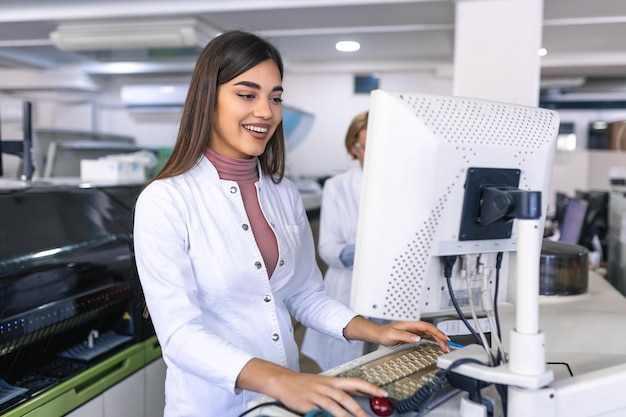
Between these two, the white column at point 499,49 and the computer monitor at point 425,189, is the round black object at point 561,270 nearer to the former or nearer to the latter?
the computer monitor at point 425,189

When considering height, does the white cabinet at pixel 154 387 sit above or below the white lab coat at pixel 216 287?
below

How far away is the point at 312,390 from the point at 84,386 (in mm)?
1099

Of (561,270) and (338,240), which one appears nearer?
(561,270)

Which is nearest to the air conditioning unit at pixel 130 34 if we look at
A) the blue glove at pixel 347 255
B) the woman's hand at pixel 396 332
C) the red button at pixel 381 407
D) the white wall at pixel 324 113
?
the blue glove at pixel 347 255

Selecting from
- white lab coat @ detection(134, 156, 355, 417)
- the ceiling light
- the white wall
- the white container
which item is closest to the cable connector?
white lab coat @ detection(134, 156, 355, 417)

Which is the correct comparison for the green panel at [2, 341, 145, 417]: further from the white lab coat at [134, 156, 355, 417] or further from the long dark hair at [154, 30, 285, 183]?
the long dark hair at [154, 30, 285, 183]

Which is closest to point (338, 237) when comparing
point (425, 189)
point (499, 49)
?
point (499, 49)

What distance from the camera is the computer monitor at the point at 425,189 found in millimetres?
→ 918

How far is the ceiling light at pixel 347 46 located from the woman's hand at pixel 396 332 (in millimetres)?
3386

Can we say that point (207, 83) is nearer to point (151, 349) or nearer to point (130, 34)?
point (151, 349)

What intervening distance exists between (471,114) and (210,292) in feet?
2.12

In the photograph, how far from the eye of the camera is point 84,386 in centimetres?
174

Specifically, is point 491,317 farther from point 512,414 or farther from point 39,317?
Result: point 39,317

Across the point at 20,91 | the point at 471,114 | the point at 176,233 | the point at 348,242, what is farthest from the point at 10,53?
the point at 471,114
